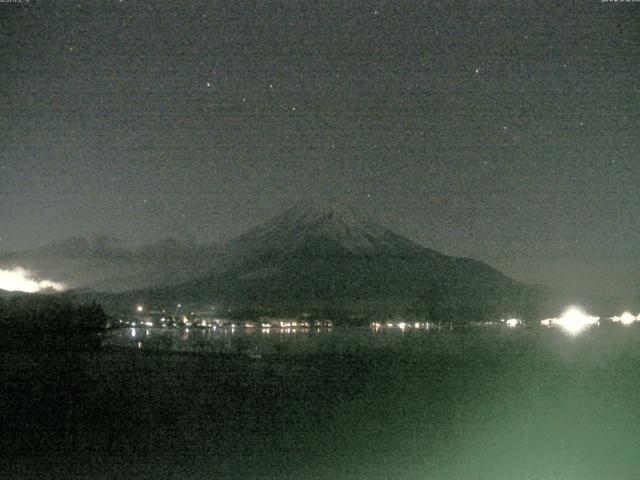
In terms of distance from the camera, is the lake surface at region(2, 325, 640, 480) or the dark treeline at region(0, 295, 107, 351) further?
the dark treeline at region(0, 295, 107, 351)

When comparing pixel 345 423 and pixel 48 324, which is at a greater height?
pixel 48 324

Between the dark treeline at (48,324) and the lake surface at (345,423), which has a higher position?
the dark treeline at (48,324)

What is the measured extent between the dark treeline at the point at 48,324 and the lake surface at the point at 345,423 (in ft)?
50.3

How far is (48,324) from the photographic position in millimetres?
56906

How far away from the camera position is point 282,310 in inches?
7170

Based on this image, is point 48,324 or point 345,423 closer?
point 345,423

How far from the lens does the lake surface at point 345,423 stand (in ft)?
43.9

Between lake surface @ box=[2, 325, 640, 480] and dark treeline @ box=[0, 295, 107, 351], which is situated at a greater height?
dark treeline @ box=[0, 295, 107, 351]

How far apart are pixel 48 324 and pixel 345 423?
43241 millimetres

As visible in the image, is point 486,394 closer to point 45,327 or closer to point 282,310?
point 45,327

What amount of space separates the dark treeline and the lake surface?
50.3ft

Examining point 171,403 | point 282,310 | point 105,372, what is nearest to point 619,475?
point 171,403

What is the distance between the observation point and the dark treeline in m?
46.9

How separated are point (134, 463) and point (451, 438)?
600cm
